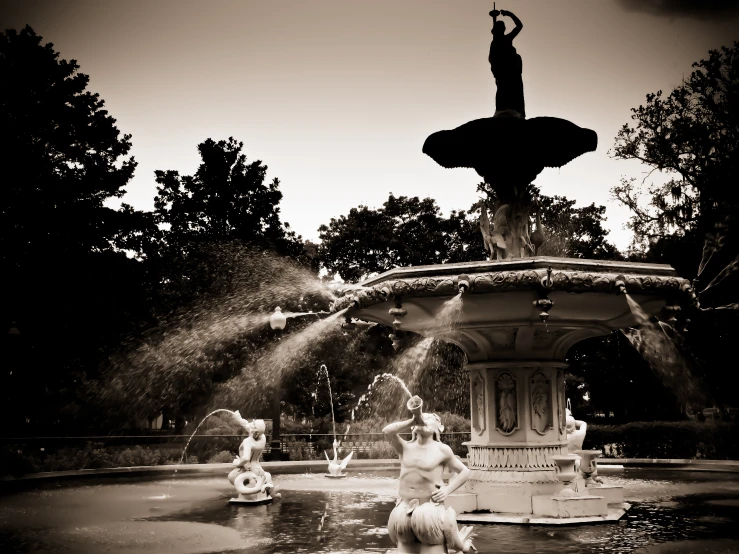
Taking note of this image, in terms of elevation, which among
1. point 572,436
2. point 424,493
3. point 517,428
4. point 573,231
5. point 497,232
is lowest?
point 424,493

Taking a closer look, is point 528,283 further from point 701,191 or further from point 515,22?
point 701,191

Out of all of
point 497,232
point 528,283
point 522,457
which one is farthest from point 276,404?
point 528,283

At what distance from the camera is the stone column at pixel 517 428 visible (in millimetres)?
12109

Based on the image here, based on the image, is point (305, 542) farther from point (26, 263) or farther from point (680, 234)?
point (680, 234)

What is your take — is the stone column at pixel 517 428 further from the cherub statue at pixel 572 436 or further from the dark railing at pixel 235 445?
the dark railing at pixel 235 445

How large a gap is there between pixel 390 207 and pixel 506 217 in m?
33.6

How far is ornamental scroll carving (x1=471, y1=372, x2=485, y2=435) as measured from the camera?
12852 mm

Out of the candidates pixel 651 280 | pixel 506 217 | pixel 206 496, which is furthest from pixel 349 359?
pixel 651 280

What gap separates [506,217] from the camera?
43.7ft

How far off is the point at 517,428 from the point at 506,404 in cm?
43

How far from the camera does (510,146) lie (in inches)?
523

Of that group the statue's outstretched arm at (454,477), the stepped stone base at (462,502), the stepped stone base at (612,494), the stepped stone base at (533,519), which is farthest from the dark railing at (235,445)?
the statue's outstretched arm at (454,477)

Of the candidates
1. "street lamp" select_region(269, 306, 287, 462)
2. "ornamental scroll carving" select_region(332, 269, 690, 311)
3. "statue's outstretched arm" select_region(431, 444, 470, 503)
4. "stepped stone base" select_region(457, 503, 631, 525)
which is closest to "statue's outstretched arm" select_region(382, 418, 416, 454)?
"statue's outstretched arm" select_region(431, 444, 470, 503)

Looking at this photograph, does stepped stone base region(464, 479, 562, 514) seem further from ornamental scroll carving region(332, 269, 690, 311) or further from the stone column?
ornamental scroll carving region(332, 269, 690, 311)
